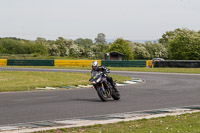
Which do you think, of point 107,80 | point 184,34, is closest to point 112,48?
point 184,34

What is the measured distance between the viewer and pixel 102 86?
12.2 metres

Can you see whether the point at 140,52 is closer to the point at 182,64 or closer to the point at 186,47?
the point at 186,47

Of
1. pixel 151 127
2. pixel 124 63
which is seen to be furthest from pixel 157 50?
pixel 151 127

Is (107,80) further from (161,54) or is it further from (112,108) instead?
(161,54)

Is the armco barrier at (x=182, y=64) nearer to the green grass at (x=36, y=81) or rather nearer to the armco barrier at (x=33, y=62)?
the armco barrier at (x=33, y=62)

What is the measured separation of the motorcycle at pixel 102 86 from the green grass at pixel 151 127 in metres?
3.98

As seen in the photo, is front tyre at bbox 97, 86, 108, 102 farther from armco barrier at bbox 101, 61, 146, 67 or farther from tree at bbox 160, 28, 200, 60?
tree at bbox 160, 28, 200, 60

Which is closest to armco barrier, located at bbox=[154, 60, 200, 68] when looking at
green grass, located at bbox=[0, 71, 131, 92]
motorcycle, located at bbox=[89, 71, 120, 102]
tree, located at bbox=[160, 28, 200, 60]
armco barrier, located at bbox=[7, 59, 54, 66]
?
armco barrier, located at bbox=[7, 59, 54, 66]

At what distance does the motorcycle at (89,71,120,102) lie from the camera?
12.0 metres

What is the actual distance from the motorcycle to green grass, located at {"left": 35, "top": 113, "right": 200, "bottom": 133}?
398 cm

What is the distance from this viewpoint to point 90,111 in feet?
31.9

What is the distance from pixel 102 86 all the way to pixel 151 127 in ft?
16.9

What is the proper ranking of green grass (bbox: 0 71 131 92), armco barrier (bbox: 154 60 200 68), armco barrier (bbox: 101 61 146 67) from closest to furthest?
green grass (bbox: 0 71 131 92)
armco barrier (bbox: 154 60 200 68)
armco barrier (bbox: 101 61 146 67)

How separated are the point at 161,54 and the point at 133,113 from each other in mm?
137836
